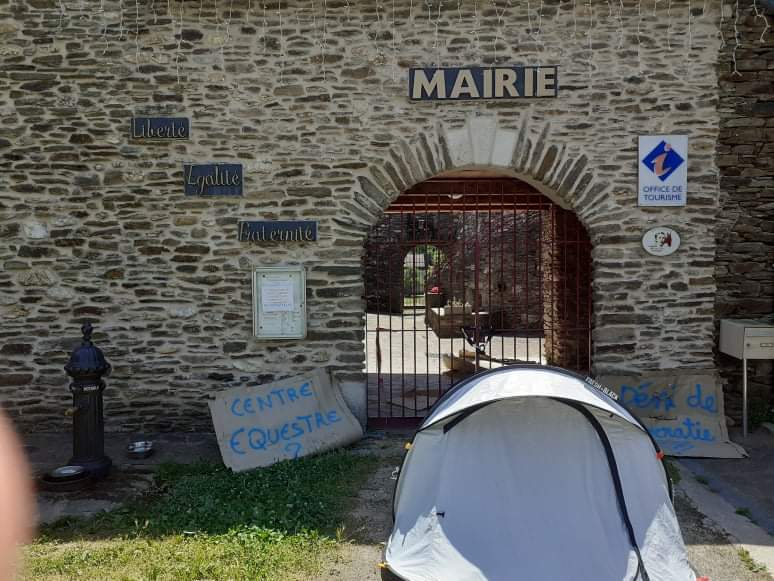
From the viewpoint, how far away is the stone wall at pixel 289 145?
6.14 m

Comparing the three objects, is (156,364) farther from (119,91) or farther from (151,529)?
(119,91)

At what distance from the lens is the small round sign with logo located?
620cm

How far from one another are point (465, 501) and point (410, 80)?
420 centimetres

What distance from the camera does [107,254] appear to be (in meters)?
6.23

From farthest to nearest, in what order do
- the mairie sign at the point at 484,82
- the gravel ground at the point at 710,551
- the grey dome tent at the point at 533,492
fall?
the mairie sign at the point at 484,82
the gravel ground at the point at 710,551
the grey dome tent at the point at 533,492

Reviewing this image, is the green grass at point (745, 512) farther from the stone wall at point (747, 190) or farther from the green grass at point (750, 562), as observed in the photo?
the stone wall at point (747, 190)

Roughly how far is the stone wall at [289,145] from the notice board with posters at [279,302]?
12 cm

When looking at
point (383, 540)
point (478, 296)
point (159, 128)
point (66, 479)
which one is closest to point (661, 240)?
point (478, 296)

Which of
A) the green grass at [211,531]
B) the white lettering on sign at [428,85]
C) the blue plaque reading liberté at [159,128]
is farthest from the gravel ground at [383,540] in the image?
the blue plaque reading liberté at [159,128]

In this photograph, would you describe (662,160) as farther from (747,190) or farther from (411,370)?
(411,370)

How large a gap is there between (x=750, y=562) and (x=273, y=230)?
4.76m

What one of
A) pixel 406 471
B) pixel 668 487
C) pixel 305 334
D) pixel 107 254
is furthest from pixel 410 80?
pixel 668 487

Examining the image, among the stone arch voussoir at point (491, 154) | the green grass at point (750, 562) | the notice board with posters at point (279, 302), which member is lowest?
the green grass at point (750, 562)

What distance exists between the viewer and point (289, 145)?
6.18 meters
